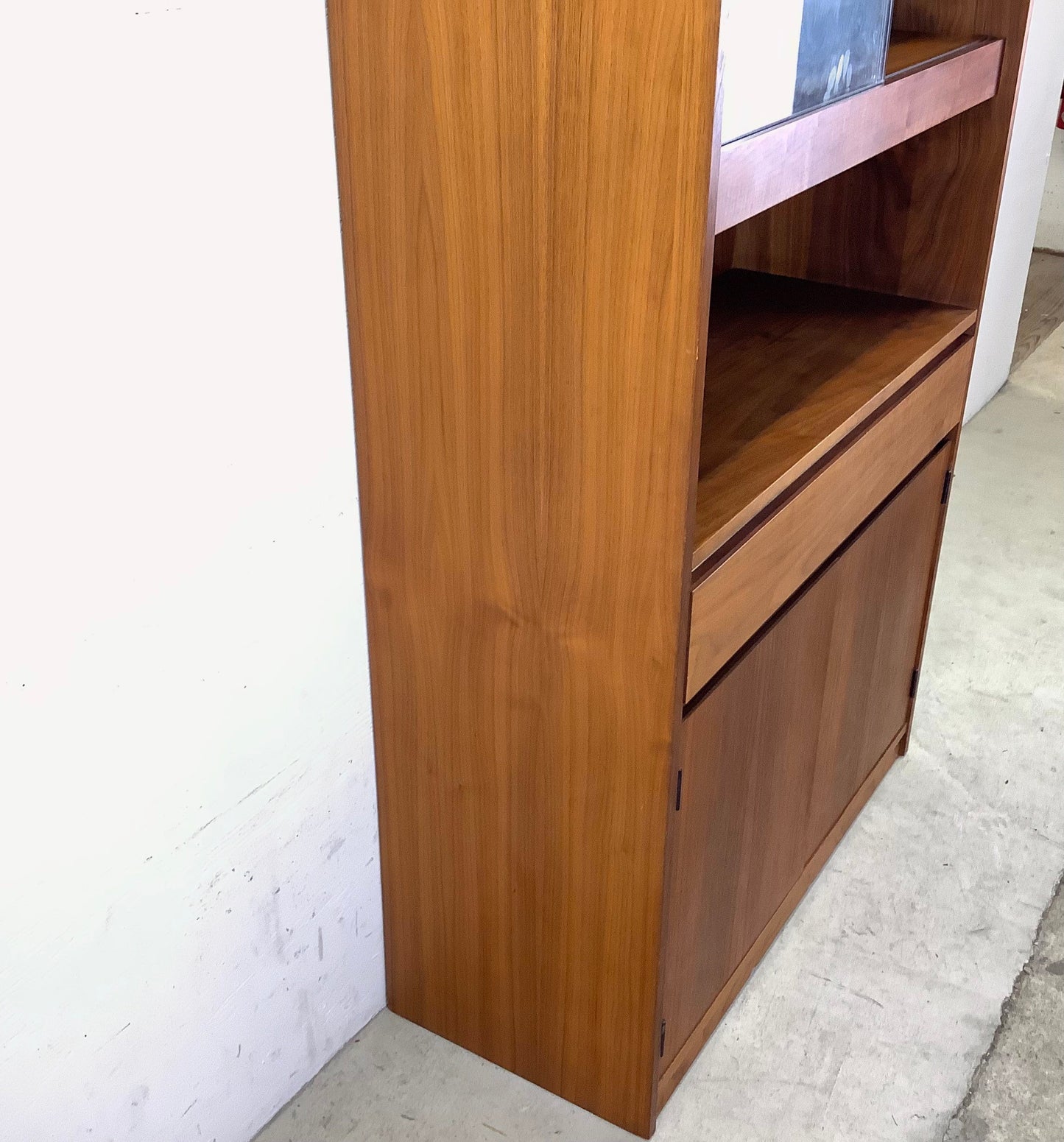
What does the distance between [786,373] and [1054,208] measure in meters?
4.28

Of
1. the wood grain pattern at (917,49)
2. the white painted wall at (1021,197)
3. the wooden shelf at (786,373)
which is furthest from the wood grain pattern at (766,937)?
the white painted wall at (1021,197)

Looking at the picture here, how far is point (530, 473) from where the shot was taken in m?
1.25

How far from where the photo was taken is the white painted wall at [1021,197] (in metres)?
3.12

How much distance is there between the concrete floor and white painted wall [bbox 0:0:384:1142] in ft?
0.85

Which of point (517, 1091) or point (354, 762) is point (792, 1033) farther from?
point (354, 762)

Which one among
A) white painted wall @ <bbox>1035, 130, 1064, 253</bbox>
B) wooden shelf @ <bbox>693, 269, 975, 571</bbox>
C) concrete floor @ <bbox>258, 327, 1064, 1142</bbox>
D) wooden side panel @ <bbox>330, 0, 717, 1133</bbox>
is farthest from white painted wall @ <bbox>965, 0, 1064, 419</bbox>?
wooden side panel @ <bbox>330, 0, 717, 1133</bbox>

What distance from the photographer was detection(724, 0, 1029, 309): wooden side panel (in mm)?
1697

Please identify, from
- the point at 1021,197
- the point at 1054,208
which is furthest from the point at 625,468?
the point at 1054,208

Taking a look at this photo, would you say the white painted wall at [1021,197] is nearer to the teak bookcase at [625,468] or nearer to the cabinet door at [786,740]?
the teak bookcase at [625,468]

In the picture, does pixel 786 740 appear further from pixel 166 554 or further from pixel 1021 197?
pixel 1021 197

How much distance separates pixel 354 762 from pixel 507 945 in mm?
297

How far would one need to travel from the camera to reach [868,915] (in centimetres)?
192

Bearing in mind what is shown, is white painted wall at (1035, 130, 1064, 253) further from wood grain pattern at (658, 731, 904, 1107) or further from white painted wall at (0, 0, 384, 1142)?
white painted wall at (0, 0, 384, 1142)

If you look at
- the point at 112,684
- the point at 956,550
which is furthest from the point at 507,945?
the point at 956,550
